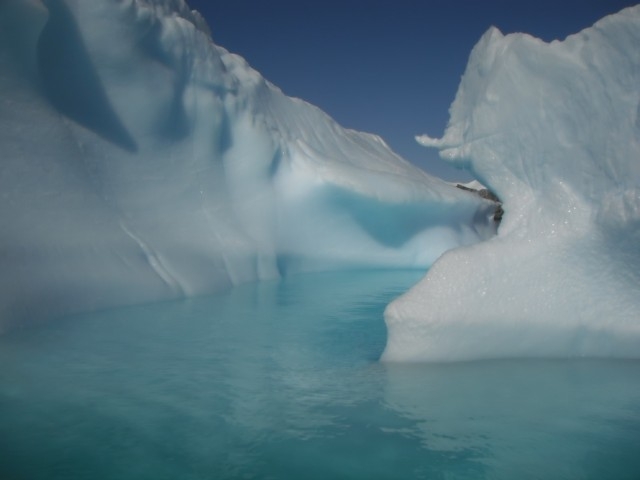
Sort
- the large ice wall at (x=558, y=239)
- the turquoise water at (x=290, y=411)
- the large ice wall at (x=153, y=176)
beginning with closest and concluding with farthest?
1. the turquoise water at (x=290, y=411)
2. the large ice wall at (x=558, y=239)
3. the large ice wall at (x=153, y=176)

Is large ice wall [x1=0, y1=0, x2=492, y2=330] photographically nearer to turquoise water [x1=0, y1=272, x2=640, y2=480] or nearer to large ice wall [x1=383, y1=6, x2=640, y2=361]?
turquoise water [x1=0, y1=272, x2=640, y2=480]

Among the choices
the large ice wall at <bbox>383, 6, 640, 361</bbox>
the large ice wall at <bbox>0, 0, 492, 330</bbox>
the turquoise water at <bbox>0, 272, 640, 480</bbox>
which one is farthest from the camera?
the large ice wall at <bbox>0, 0, 492, 330</bbox>

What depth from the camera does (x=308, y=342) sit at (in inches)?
126

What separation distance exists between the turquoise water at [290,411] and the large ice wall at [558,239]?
0.16 meters

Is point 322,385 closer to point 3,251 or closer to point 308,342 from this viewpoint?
point 308,342

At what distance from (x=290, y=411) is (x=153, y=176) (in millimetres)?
3797

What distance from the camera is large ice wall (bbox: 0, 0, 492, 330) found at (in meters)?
3.82

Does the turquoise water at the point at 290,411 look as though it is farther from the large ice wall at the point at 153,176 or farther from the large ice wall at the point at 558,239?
the large ice wall at the point at 153,176

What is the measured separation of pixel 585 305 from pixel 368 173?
16.0ft

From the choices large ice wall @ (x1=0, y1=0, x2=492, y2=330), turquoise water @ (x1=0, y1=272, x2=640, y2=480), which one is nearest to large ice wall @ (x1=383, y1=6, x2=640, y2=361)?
turquoise water @ (x1=0, y1=272, x2=640, y2=480)

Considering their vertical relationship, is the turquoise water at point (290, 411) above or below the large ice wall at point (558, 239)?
below

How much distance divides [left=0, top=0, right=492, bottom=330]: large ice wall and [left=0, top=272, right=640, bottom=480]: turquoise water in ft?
2.94

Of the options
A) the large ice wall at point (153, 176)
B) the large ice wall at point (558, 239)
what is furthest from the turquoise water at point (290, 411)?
the large ice wall at point (153, 176)

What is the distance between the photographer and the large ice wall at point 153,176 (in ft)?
12.5
